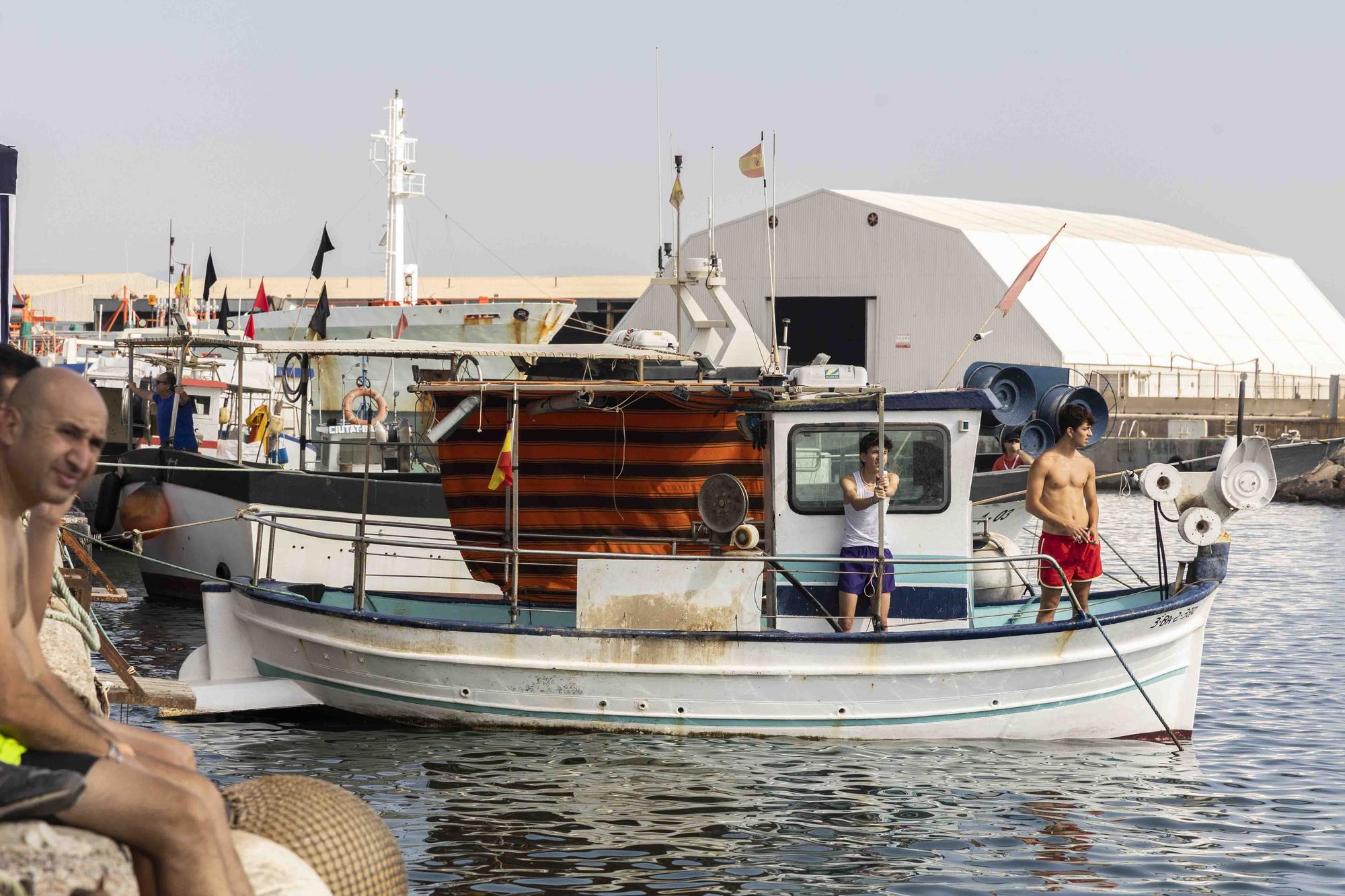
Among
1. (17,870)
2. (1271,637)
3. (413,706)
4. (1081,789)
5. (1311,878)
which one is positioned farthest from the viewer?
(1271,637)

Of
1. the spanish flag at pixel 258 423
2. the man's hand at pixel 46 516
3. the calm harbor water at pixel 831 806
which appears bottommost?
the calm harbor water at pixel 831 806

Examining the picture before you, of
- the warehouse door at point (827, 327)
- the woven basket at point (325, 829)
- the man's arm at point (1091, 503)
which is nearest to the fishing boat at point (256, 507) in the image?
the man's arm at point (1091, 503)

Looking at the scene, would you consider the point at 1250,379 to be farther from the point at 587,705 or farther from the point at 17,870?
the point at 17,870

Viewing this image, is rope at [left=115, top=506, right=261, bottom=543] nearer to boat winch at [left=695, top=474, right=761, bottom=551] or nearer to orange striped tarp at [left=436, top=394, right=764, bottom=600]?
orange striped tarp at [left=436, top=394, right=764, bottom=600]

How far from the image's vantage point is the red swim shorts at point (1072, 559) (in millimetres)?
11172

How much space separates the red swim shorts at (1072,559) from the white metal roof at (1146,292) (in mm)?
36025

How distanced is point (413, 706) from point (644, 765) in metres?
2.19

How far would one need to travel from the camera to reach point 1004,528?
15.3 metres

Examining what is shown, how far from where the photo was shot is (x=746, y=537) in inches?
437

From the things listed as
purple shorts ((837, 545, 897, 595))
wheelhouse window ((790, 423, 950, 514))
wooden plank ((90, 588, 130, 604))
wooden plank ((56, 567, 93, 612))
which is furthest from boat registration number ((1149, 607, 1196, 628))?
wooden plank ((90, 588, 130, 604))

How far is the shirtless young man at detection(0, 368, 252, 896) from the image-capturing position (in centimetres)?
366

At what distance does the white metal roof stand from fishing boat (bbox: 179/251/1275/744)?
36.0 meters

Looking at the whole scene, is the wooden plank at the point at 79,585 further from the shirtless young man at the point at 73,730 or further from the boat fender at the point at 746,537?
the shirtless young man at the point at 73,730

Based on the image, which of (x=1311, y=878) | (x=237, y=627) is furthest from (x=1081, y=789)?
(x=237, y=627)
